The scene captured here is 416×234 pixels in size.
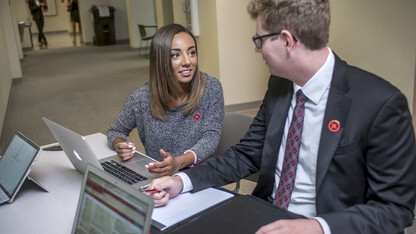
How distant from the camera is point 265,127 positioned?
152 cm

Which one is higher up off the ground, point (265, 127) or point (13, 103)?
point (265, 127)

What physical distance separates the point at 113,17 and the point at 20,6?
13.0ft

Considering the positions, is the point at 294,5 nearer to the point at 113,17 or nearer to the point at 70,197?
the point at 70,197

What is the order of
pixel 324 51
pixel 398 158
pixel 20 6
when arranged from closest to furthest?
pixel 398 158 < pixel 324 51 < pixel 20 6

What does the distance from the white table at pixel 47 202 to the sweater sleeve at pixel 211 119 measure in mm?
439

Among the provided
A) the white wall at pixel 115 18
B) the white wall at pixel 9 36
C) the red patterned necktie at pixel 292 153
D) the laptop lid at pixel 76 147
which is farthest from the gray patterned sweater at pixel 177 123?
the white wall at pixel 115 18

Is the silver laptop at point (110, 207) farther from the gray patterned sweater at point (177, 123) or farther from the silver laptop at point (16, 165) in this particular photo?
the gray patterned sweater at point (177, 123)

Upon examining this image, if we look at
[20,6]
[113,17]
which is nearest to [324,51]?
[113,17]

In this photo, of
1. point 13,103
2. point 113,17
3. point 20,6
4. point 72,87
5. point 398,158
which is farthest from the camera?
point 20,6

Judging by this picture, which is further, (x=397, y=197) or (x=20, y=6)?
(x=20, y=6)

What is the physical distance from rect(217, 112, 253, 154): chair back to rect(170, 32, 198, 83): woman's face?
1.24 ft

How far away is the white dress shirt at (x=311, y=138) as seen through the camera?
126cm

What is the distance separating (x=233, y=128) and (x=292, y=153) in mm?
824

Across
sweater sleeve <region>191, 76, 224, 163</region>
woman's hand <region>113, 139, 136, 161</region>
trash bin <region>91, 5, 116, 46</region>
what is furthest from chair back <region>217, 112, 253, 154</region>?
trash bin <region>91, 5, 116, 46</region>
